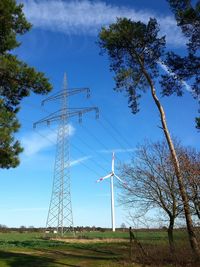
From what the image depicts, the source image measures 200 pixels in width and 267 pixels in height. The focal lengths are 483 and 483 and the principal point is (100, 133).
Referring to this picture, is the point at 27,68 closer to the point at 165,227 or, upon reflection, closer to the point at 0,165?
the point at 0,165

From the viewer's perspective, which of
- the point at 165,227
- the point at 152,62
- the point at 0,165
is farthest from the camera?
the point at 165,227

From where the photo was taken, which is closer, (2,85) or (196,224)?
(196,224)

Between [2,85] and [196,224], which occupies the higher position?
[2,85]

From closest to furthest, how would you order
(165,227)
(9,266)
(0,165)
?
(9,266) → (0,165) → (165,227)

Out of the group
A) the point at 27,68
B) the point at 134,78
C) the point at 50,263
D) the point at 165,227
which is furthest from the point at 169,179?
the point at 27,68

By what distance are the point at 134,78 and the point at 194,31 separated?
4579 mm

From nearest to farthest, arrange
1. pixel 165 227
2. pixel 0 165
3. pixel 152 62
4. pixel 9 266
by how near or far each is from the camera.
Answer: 1. pixel 9 266
2. pixel 0 165
3. pixel 152 62
4. pixel 165 227

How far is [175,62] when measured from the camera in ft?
83.8

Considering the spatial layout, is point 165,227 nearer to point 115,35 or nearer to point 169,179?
point 169,179

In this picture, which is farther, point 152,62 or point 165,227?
point 165,227

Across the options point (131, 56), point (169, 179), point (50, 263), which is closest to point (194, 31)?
point (131, 56)

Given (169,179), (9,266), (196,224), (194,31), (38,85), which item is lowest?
(9,266)

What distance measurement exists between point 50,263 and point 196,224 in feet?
25.7

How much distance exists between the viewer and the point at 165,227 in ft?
95.6
